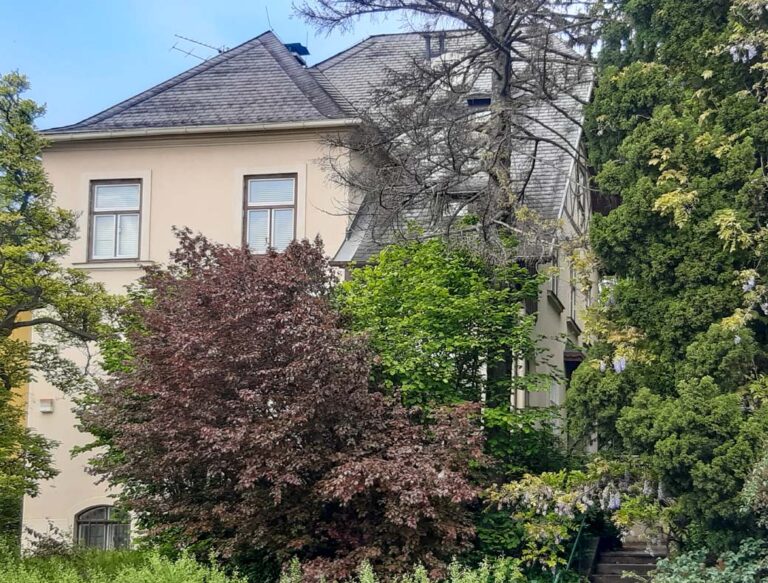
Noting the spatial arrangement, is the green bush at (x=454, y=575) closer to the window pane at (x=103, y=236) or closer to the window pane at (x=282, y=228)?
the window pane at (x=282, y=228)

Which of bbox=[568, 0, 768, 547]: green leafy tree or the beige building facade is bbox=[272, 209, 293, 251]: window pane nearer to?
the beige building facade

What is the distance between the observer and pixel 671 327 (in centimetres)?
968

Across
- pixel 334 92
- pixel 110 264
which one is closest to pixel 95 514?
pixel 110 264

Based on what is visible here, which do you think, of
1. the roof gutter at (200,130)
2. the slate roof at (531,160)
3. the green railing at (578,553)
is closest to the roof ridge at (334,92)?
the slate roof at (531,160)

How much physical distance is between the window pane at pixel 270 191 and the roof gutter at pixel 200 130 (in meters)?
0.88

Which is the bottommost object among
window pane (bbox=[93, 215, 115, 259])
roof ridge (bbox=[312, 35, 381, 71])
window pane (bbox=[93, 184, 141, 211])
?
window pane (bbox=[93, 215, 115, 259])

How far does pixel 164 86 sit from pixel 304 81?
2703 mm

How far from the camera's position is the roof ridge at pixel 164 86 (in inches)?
668

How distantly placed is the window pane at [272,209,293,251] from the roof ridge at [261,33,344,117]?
182 cm

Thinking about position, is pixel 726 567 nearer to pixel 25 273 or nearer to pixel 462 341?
pixel 462 341

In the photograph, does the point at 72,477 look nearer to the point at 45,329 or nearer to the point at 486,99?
the point at 45,329

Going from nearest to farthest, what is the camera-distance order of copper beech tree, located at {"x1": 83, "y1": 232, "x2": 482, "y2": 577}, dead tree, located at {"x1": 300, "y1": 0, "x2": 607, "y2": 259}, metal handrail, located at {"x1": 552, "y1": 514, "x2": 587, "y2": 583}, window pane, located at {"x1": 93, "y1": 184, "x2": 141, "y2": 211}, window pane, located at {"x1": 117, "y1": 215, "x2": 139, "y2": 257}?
1. copper beech tree, located at {"x1": 83, "y1": 232, "x2": 482, "y2": 577}
2. metal handrail, located at {"x1": 552, "y1": 514, "x2": 587, "y2": 583}
3. dead tree, located at {"x1": 300, "y1": 0, "x2": 607, "y2": 259}
4. window pane, located at {"x1": 117, "y1": 215, "x2": 139, "y2": 257}
5. window pane, located at {"x1": 93, "y1": 184, "x2": 141, "y2": 211}

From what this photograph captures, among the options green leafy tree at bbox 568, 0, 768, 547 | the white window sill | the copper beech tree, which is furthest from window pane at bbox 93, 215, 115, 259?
green leafy tree at bbox 568, 0, 768, 547

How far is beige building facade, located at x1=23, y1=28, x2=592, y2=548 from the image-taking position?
15.8 meters
